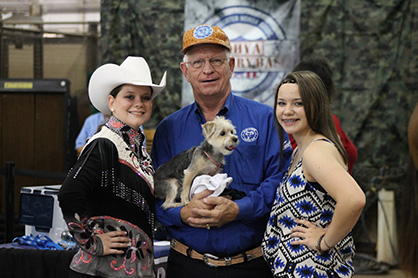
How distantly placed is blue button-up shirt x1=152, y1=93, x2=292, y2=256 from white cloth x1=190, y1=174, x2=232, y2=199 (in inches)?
4.9

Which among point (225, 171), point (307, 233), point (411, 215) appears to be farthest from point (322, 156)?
point (411, 215)

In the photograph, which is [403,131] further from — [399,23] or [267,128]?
[267,128]

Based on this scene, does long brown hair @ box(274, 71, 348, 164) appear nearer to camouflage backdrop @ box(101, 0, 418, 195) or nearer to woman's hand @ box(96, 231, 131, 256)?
woman's hand @ box(96, 231, 131, 256)

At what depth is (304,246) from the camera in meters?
2.25

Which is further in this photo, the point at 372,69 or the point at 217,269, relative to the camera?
the point at 372,69

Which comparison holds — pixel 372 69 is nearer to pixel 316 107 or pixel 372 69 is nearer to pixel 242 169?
pixel 242 169

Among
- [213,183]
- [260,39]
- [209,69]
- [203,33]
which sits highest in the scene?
[260,39]

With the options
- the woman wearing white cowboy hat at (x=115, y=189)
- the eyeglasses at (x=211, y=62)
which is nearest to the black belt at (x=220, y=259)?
the woman wearing white cowboy hat at (x=115, y=189)

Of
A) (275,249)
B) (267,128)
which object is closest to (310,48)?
(267,128)

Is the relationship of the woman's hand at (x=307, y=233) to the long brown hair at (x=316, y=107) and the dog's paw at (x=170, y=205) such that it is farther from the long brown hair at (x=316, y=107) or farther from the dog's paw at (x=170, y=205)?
the dog's paw at (x=170, y=205)

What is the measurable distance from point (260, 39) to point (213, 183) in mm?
4812

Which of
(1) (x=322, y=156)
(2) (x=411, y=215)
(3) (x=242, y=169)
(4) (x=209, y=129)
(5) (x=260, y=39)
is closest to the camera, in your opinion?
(1) (x=322, y=156)

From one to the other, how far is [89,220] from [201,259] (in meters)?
0.58

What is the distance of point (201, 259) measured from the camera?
8.77 feet
